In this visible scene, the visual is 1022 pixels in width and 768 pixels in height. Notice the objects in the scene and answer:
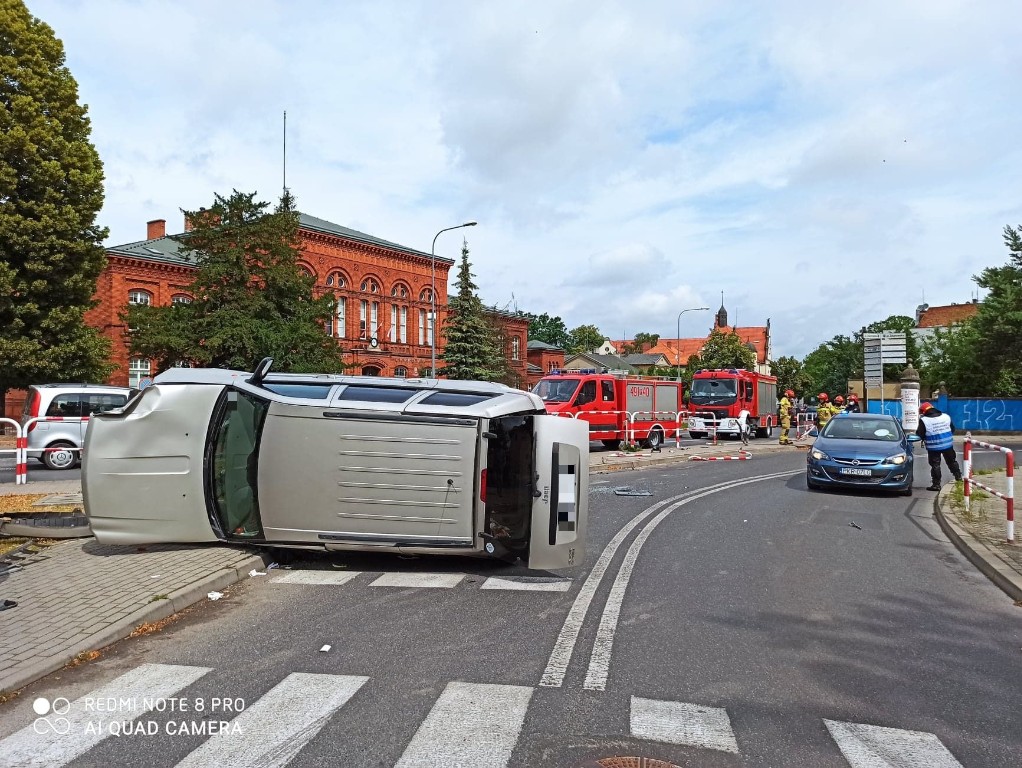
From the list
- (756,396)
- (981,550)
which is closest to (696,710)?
(981,550)

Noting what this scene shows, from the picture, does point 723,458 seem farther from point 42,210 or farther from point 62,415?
point 42,210

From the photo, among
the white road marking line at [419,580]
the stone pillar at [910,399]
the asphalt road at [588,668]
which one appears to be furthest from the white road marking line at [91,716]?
the stone pillar at [910,399]

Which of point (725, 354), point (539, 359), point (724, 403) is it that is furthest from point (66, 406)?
point (725, 354)

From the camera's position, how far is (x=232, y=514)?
7.35 m

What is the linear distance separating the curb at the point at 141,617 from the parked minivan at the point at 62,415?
12472 mm

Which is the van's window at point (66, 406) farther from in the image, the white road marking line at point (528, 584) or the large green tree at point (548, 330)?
the large green tree at point (548, 330)

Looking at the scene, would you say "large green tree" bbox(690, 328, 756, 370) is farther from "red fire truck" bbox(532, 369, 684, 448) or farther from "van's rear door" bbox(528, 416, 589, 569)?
"van's rear door" bbox(528, 416, 589, 569)

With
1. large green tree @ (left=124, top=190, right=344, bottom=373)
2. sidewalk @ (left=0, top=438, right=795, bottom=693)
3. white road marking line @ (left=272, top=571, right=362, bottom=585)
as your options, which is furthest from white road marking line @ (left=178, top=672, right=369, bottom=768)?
large green tree @ (left=124, top=190, right=344, bottom=373)

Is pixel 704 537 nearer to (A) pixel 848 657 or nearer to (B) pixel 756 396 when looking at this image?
(A) pixel 848 657

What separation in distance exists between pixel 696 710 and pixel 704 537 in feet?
17.9

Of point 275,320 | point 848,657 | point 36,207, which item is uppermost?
point 36,207

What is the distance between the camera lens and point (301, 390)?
7.18 metres

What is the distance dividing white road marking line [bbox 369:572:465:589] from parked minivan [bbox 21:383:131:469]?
1320cm

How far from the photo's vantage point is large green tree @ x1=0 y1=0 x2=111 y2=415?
1141 inches
